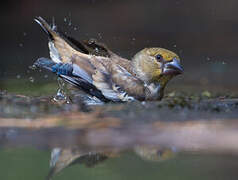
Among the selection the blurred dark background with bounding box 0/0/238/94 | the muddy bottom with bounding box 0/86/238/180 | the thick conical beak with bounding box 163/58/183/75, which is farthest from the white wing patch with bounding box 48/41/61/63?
the blurred dark background with bounding box 0/0/238/94

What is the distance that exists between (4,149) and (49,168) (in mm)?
591

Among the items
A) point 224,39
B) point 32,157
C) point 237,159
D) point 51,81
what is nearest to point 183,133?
point 237,159

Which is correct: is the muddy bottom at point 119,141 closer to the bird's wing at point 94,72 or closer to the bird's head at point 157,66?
the bird's wing at point 94,72

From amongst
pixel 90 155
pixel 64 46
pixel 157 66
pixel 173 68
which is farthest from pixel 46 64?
pixel 90 155

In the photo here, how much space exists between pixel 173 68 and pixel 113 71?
722mm

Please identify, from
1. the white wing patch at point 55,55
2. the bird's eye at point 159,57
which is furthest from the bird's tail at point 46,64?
the bird's eye at point 159,57

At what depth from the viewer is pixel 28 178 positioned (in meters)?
4.14

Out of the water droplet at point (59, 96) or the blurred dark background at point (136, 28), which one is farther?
the blurred dark background at point (136, 28)

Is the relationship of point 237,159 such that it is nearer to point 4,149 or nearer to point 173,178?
point 173,178

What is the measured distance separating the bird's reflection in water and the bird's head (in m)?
2.23

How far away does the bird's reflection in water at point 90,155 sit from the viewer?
445cm

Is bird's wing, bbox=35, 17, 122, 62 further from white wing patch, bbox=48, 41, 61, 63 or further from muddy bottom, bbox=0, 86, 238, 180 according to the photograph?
muddy bottom, bbox=0, 86, 238, 180

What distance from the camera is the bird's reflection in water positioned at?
4445 millimetres

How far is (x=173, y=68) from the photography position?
22.2 ft
